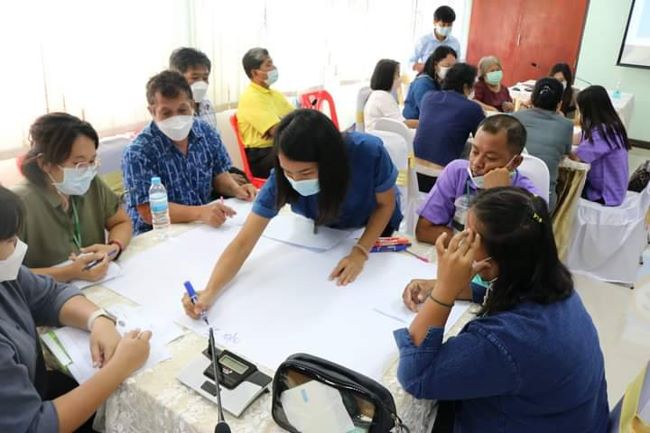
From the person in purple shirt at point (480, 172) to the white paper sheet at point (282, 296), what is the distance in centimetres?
29

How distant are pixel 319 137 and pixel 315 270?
384 mm

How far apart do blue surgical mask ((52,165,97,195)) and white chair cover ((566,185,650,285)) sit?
254cm

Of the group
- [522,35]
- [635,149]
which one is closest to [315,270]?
[635,149]

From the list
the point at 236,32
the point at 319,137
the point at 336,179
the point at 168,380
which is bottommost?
the point at 168,380

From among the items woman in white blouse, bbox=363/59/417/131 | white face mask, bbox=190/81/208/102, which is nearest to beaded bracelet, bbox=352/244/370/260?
white face mask, bbox=190/81/208/102

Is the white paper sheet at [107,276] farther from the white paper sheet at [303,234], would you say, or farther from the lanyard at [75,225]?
the white paper sheet at [303,234]

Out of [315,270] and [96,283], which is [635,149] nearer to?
[315,270]

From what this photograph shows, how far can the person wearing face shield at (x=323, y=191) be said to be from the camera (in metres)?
1.38

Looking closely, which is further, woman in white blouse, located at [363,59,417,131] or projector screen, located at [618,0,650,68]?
projector screen, located at [618,0,650,68]

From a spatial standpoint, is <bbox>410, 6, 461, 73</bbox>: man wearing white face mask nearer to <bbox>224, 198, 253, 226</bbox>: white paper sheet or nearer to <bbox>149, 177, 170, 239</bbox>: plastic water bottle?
<bbox>224, 198, 253, 226</bbox>: white paper sheet

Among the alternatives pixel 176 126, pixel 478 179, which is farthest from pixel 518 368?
pixel 176 126

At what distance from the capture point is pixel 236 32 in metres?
3.55

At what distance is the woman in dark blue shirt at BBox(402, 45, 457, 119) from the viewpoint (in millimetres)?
3871

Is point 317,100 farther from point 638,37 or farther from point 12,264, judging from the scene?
point 638,37
